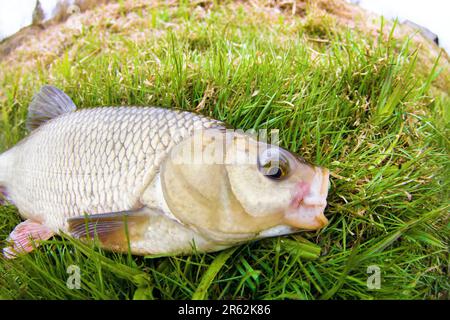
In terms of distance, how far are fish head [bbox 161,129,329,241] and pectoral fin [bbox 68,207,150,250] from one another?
0.61ft

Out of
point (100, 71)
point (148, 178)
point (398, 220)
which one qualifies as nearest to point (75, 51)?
point (100, 71)

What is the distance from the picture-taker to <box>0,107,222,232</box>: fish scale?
164cm

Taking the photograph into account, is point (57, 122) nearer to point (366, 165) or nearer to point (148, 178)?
point (148, 178)

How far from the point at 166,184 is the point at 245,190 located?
37 cm

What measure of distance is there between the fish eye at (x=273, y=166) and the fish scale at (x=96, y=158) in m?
0.33

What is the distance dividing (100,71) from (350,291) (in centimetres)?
221

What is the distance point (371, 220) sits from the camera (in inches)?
68.5

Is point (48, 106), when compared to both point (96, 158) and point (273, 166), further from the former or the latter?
point (273, 166)

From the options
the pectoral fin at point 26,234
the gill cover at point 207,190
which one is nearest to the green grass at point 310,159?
the pectoral fin at point 26,234

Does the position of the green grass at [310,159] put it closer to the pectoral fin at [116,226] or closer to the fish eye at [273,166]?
the pectoral fin at [116,226]

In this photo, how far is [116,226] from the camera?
1638mm

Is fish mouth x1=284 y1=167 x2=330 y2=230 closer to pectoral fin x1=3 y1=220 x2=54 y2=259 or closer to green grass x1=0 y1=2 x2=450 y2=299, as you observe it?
green grass x1=0 y1=2 x2=450 y2=299

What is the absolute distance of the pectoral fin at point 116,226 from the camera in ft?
5.27

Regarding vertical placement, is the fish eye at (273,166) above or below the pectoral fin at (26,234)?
above
